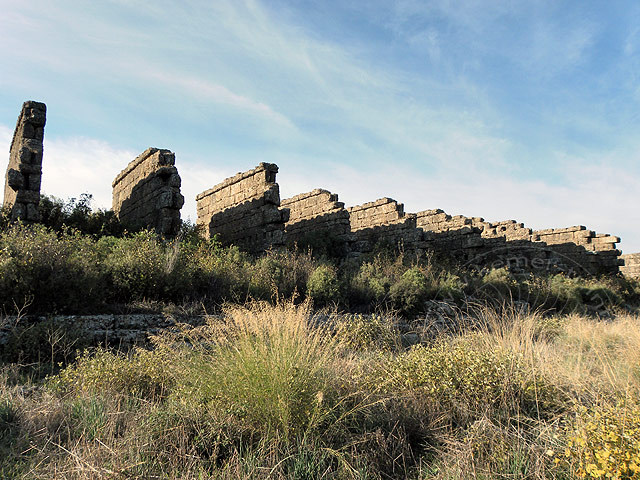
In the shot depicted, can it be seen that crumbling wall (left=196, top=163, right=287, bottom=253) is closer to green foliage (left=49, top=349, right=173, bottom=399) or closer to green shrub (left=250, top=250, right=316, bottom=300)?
green shrub (left=250, top=250, right=316, bottom=300)

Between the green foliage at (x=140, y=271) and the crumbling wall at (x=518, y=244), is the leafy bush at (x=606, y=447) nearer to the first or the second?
the green foliage at (x=140, y=271)

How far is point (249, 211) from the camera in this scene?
1571 cm

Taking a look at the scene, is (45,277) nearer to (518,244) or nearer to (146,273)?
(146,273)

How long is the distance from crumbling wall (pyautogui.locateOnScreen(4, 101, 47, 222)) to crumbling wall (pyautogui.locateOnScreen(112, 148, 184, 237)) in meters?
2.95

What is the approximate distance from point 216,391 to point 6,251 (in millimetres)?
5420

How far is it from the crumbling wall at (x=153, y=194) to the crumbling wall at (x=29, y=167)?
295 centimetres

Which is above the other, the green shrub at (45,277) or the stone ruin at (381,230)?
the stone ruin at (381,230)

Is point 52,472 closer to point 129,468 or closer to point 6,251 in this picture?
point 129,468

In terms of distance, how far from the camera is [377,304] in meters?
11.2

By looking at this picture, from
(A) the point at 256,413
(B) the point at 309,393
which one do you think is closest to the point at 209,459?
(A) the point at 256,413

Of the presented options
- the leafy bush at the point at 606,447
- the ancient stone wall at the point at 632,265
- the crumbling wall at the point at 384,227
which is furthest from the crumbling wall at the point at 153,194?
the ancient stone wall at the point at 632,265

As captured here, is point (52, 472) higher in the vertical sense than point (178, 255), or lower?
lower

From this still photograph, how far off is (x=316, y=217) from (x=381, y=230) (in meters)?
3.09

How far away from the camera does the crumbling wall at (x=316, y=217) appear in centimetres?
1800
